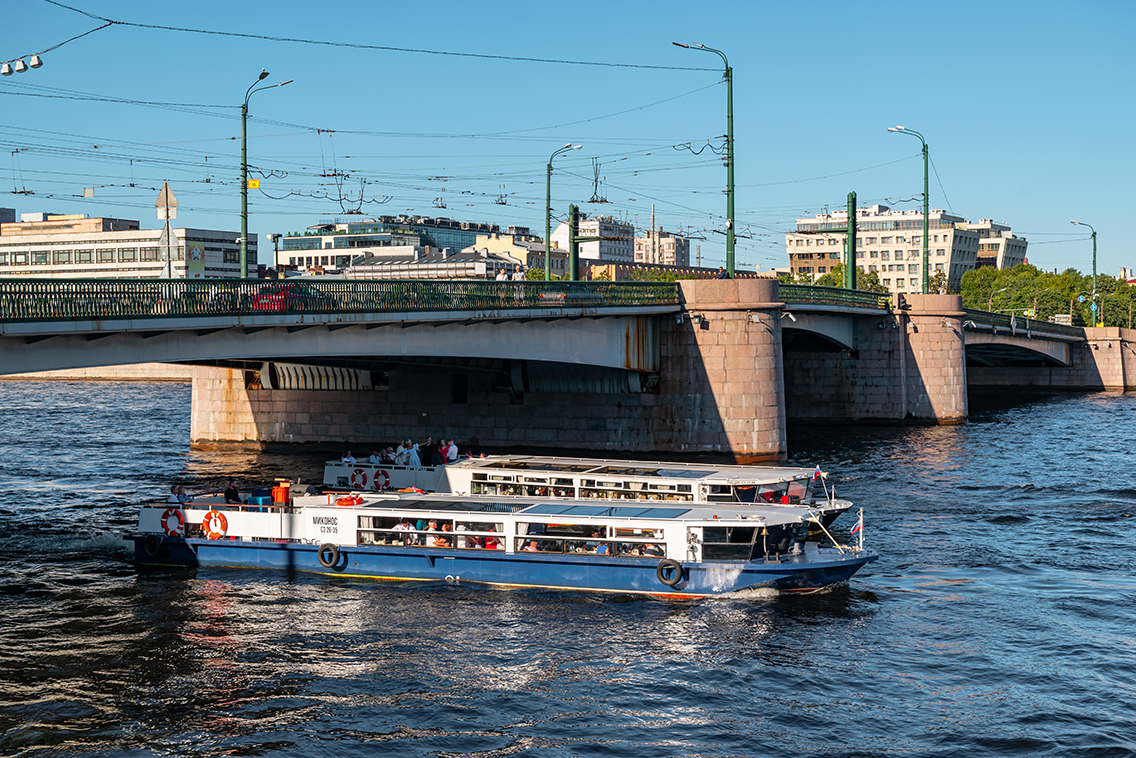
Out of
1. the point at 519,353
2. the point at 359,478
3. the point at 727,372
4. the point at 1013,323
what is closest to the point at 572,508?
the point at 359,478

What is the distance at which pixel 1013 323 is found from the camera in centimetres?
8062

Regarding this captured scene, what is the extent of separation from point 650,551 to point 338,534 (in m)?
7.69

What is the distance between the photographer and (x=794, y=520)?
26.4 meters

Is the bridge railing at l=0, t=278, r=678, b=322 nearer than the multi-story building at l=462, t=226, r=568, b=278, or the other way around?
the bridge railing at l=0, t=278, r=678, b=322

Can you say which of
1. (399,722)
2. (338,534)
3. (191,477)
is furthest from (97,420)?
(399,722)

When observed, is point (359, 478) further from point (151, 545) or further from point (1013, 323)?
point (1013, 323)

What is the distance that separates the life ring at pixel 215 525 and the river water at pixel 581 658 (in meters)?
0.95

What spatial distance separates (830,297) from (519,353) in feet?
69.9

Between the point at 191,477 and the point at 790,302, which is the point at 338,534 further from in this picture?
the point at 790,302

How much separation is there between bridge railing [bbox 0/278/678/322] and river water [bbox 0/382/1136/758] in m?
6.48

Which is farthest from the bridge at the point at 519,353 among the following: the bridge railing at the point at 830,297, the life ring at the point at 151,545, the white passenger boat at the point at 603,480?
the life ring at the point at 151,545

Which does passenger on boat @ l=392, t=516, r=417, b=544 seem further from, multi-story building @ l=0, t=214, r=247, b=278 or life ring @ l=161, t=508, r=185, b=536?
multi-story building @ l=0, t=214, r=247, b=278

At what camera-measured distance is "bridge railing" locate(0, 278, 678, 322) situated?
2759 cm

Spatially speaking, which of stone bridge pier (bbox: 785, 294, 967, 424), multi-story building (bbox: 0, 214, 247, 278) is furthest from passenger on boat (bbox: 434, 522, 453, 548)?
multi-story building (bbox: 0, 214, 247, 278)
